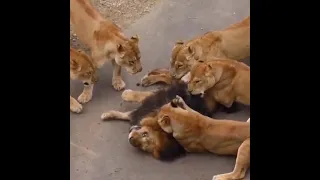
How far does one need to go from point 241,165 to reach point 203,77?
500 mm

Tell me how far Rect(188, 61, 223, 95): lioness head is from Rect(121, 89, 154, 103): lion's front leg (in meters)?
0.22

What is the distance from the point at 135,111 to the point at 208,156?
1.40 feet

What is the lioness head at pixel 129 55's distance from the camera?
3062 mm

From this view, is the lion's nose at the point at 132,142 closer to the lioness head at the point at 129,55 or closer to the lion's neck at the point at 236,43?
the lioness head at the point at 129,55

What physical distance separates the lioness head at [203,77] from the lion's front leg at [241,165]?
0.44 metres

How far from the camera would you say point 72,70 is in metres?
3.00

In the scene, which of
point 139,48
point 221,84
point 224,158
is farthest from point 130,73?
point 224,158

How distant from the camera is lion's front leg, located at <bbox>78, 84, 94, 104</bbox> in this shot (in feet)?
10.0

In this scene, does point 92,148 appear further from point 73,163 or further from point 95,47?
point 95,47

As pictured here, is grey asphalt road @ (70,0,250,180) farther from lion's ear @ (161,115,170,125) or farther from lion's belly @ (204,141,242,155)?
lion's ear @ (161,115,170,125)

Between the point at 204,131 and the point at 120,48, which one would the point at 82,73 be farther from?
the point at 204,131

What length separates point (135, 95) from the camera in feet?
9.98

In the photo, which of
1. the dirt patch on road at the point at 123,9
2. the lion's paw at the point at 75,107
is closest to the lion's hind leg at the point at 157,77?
the lion's paw at the point at 75,107

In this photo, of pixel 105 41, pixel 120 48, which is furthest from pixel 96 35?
pixel 120 48
